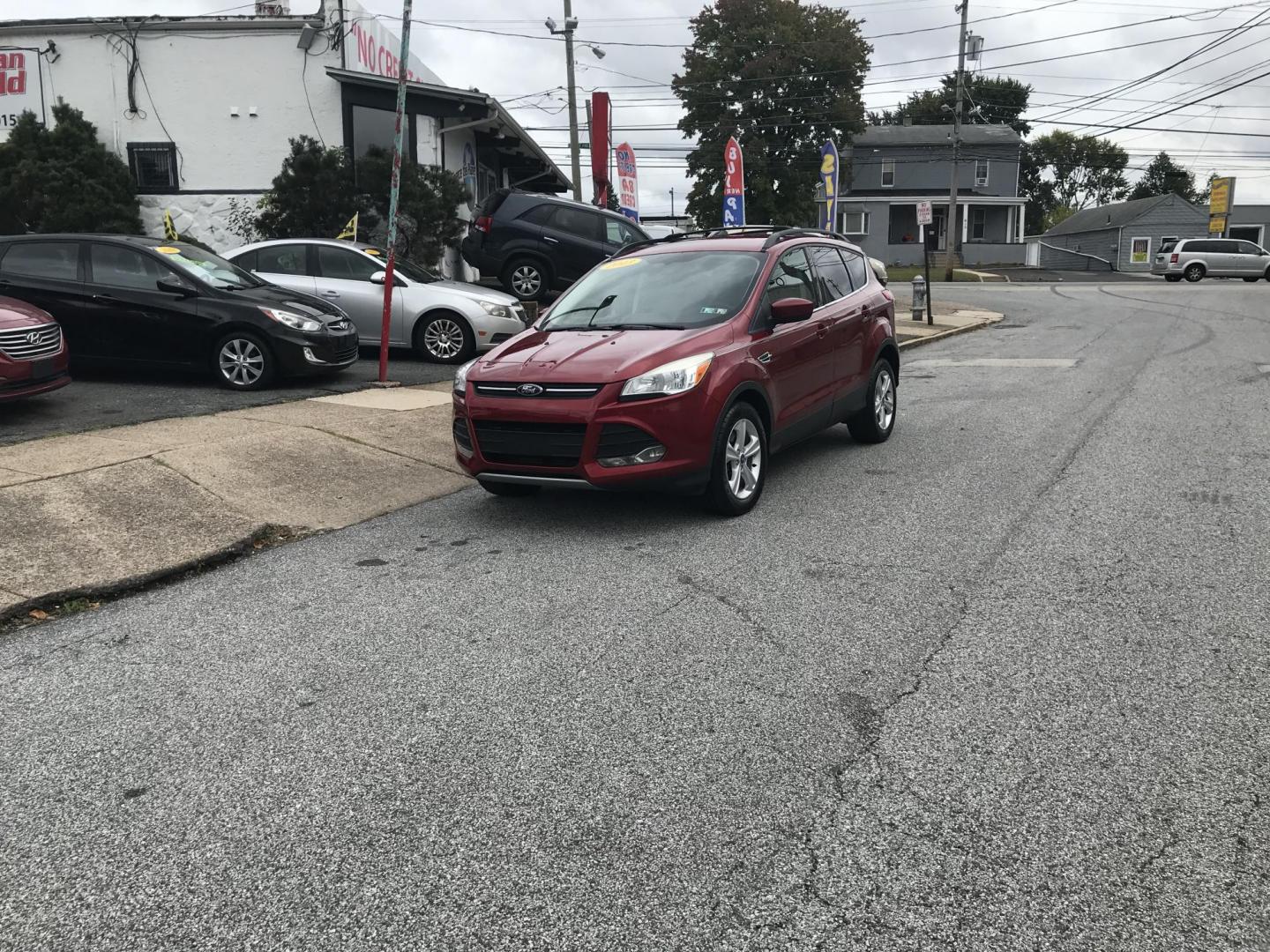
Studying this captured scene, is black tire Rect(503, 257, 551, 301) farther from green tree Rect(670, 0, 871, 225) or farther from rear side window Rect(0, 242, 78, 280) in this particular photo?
green tree Rect(670, 0, 871, 225)

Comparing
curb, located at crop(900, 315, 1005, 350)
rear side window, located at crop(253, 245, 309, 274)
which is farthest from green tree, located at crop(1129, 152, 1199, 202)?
rear side window, located at crop(253, 245, 309, 274)

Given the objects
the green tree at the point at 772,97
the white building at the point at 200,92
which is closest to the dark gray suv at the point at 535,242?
the white building at the point at 200,92

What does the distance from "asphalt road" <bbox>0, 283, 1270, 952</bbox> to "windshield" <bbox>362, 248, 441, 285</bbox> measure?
759 centimetres

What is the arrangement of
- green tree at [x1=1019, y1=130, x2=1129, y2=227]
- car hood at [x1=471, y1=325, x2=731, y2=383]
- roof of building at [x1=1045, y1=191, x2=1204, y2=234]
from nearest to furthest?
car hood at [x1=471, y1=325, x2=731, y2=383] → roof of building at [x1=1045, y1=191, x2=1204, y2=234] → green tree at [x1=1019, y1=130, x2=1129, y2=227]

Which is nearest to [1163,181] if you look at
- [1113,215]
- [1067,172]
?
[1067,172]

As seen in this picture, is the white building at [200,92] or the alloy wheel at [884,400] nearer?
the alloy wheel at [884,400]

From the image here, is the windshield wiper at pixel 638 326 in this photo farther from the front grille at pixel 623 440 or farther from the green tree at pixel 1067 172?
the green tree at pixel 1067 172

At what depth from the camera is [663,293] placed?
7625 millimetres

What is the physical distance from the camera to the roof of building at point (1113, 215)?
63.0 meters

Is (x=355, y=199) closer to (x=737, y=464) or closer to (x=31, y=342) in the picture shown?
(x=31, y=342)

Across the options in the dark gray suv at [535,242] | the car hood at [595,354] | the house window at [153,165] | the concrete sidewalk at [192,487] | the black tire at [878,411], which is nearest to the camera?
the concrete sidewalk at [192,487]

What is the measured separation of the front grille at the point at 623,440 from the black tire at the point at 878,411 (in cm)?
320

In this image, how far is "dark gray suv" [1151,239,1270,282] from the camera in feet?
143

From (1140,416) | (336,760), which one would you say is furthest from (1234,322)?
(336,760)
